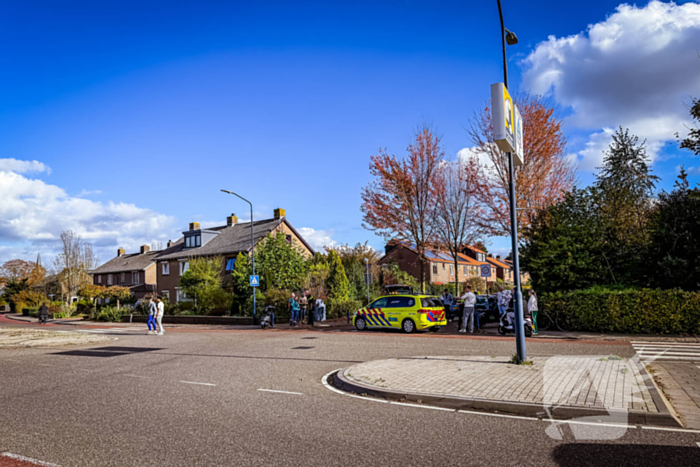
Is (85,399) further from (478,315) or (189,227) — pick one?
(189,227)

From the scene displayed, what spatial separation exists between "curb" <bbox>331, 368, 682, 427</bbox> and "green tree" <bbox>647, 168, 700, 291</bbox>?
40.0 feet

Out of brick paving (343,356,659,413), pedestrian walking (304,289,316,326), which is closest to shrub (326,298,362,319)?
pedestrian walking (304,289,316,326)

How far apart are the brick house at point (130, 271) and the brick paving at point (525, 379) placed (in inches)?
2005

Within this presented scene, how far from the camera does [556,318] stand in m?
18.2

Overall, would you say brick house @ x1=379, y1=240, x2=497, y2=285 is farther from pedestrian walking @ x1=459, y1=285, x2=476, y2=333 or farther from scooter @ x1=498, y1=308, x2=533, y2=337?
scooter @ x1=498, y1=308, x2=533, y2=337

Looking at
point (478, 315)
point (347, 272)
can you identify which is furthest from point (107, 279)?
point (478, 315)

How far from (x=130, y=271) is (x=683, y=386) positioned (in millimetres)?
62382

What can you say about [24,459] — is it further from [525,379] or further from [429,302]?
[429,302]

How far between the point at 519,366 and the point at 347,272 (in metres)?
23.3

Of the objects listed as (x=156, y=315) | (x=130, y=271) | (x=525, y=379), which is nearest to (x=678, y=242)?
(x=525, y=379)

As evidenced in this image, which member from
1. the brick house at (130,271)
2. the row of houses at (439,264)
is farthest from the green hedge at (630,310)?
the brick house at (130,271)

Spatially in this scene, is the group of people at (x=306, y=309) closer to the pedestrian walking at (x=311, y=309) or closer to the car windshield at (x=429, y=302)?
the pedestrian walking at (x=311, y=309)

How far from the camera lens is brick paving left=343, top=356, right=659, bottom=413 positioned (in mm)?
6699

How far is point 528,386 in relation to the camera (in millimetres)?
7551
